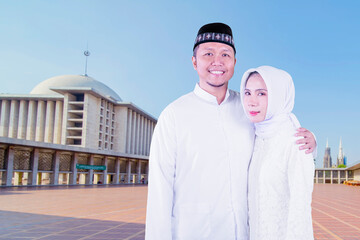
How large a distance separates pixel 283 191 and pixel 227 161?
43 cm

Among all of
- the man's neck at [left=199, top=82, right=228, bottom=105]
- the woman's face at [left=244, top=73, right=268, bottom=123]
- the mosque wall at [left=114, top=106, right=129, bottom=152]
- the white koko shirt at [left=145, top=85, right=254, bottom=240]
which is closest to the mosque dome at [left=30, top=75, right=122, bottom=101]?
the mosque wall at [left=114, top=106, right=129, bottom=152]

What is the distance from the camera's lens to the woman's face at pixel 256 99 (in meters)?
2.35

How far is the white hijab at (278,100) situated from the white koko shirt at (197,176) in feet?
0.88

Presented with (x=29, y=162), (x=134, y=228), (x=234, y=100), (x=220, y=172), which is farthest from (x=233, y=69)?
(x=29, y=162)

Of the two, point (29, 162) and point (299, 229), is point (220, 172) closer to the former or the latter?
point (299, 229)

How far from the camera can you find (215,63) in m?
2.55

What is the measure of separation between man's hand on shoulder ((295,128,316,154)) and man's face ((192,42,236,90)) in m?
0.70

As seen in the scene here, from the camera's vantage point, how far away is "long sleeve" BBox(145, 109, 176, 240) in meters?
2.29

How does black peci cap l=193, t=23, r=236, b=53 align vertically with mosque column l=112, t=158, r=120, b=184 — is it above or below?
above

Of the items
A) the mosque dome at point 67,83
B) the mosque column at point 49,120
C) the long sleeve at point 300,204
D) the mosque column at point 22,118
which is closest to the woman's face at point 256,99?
the long sleeve at point 300,204

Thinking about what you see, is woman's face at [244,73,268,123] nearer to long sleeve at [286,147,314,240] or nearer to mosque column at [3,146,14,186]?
long sleeve at [286,147,314,240]

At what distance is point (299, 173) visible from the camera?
2.09m

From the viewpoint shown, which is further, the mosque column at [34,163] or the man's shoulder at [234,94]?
the mosque column at [34,163]

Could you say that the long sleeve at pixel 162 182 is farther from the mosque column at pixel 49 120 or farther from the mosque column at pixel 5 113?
the mosque column at pixel 5 113
